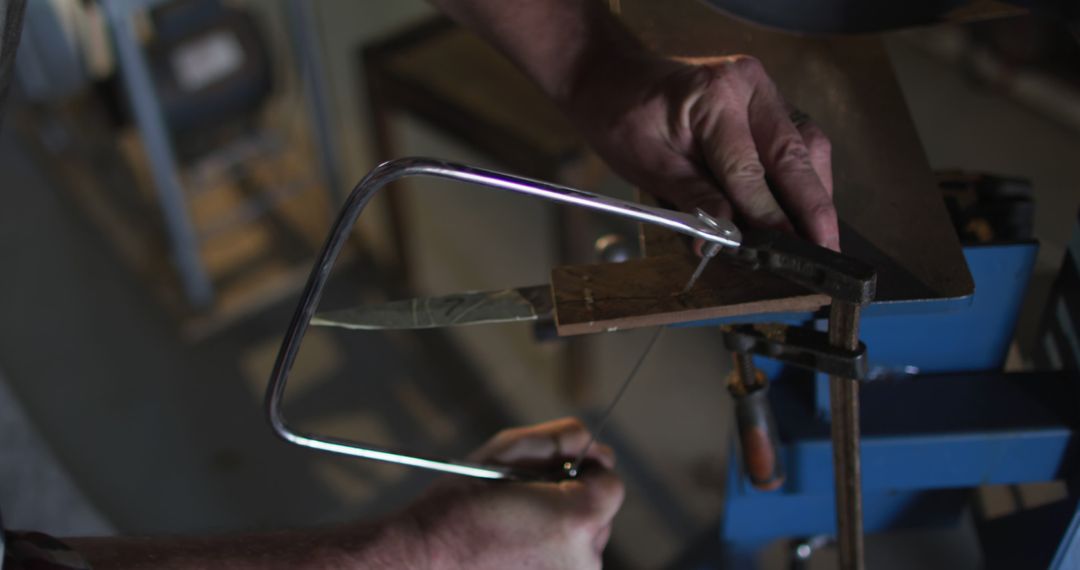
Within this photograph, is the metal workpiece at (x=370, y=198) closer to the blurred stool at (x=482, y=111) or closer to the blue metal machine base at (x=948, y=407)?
the blue metal machine base at (x=948, y=407)

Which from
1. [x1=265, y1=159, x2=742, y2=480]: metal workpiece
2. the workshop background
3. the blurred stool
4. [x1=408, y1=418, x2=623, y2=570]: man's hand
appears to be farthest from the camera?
the workshop background

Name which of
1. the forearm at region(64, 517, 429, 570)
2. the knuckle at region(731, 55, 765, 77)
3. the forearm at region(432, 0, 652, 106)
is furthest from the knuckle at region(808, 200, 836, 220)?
the forearm at region(64, 517, 429, 570)

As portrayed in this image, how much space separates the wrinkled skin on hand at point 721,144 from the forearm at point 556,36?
0.04 m

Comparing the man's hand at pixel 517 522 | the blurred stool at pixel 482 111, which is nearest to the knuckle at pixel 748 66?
the man's hand at pixel 517 522

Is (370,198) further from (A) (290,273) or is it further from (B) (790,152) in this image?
(A) (290,273)

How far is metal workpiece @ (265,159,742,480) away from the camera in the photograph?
0.56 metres

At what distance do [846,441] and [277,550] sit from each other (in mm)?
420

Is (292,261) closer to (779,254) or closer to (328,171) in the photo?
(328,171)

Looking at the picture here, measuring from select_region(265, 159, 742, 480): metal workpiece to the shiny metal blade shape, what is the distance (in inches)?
2.0

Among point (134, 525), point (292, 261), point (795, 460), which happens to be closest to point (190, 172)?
point (292, 261)

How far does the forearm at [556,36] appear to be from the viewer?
0.88 meters

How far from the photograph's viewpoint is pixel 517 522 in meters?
0.81

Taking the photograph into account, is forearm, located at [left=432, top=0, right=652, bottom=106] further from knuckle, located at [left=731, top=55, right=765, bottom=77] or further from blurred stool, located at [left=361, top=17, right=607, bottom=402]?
blurred stool, located at [left=361, top=17, right=607, bottom=402]

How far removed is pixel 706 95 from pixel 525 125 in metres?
0.87
